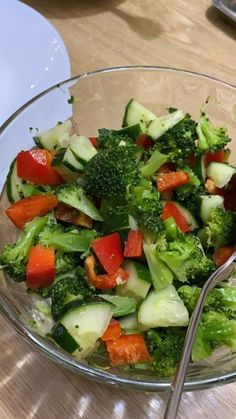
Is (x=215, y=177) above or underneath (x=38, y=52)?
underneath

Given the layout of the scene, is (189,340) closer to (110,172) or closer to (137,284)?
(137,284)

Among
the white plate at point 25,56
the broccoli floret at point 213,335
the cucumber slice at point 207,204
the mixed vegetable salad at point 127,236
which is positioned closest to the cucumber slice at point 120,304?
the mixed vegetable salad at point 127,236

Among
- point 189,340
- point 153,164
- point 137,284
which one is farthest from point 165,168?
point 189,340

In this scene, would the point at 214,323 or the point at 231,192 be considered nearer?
the point at 214,323

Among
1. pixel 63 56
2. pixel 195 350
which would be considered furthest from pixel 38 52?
pixel 195 350

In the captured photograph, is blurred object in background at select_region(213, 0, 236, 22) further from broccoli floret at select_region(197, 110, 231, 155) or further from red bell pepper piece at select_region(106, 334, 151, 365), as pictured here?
red bell pepper piece at select_region(106, 334, 151, 365)

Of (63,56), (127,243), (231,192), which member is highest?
(63,56)

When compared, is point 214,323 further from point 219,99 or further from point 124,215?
point 219,99

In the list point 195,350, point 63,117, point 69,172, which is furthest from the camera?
point 63,117
